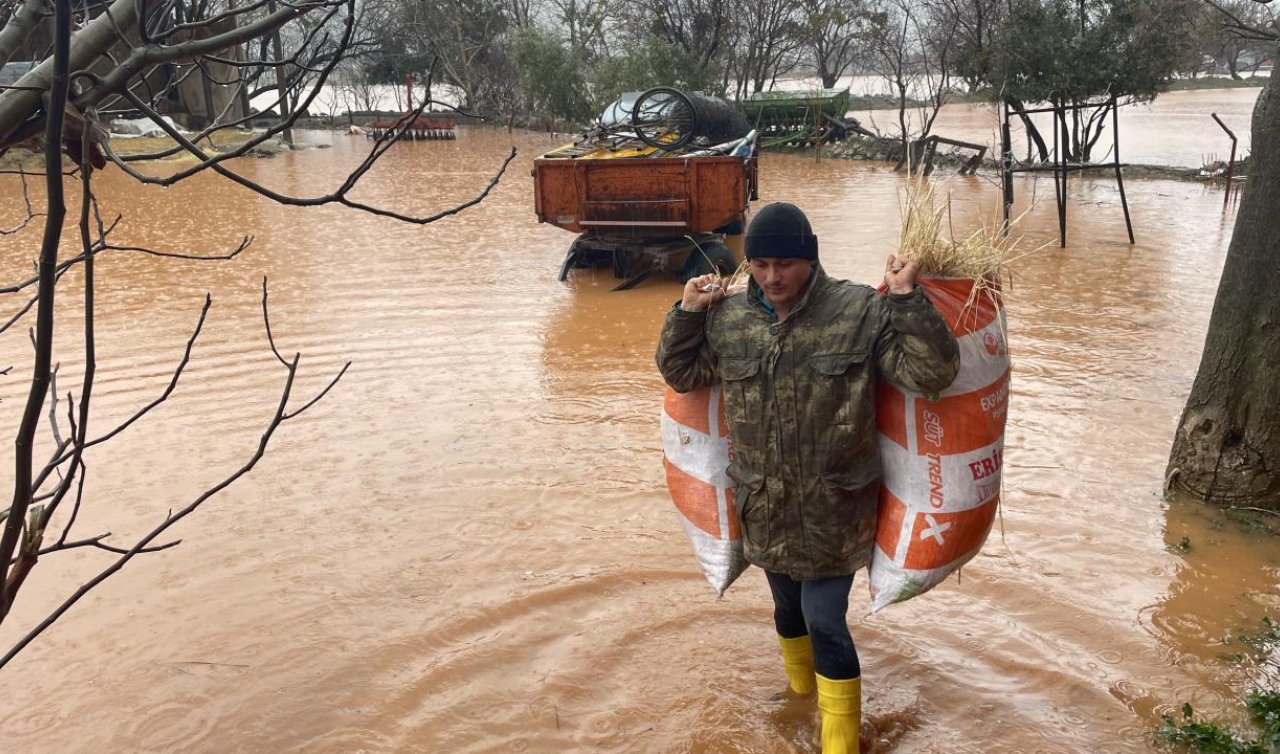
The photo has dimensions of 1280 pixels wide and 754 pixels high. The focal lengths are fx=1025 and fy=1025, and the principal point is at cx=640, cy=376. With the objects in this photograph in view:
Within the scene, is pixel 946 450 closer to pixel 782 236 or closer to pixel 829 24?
pixel 782 236

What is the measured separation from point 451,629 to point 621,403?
3.19 m

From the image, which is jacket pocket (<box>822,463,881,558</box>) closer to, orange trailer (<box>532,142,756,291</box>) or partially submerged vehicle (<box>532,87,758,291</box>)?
partially submerged vehicle (<box>532,87,758,291</box>)

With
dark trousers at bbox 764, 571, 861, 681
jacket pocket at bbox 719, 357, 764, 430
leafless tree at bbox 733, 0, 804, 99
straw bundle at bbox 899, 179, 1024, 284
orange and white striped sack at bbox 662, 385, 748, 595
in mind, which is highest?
leafless tree at bbox 733, 0, 804, 99

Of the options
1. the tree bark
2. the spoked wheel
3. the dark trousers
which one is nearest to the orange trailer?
the spoked wheel

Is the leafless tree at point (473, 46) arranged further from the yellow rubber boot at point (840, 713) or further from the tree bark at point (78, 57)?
the tree bark at point (78, 57)

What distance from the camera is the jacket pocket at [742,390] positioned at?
3.06 meters

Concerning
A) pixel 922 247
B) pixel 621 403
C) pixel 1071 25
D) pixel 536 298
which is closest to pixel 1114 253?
pixel 1071 25

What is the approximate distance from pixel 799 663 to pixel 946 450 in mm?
996

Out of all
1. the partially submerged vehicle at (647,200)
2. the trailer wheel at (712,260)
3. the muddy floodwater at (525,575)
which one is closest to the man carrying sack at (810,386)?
the muddy floodwater at (525,575)

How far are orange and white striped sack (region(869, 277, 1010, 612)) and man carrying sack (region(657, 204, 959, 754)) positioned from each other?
0.30 ft

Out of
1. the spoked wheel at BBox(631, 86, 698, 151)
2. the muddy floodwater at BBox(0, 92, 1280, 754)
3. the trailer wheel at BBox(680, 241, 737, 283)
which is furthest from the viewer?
the spoked wheel at BBox(631, 86, 698, 151)

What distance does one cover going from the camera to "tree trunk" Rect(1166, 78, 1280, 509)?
4891 millimetres

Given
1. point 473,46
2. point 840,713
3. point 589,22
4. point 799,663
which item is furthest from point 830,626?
point 589,22

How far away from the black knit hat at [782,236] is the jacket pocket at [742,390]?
0.33 m
